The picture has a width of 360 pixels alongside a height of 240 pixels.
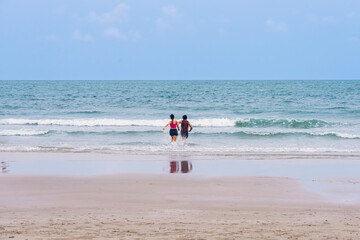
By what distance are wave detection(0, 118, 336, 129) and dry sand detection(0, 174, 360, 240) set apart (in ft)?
51.7

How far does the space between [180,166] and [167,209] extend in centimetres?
498

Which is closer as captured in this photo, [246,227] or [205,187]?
[246,227]

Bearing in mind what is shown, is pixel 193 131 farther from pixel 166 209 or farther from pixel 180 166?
pixel 166 209

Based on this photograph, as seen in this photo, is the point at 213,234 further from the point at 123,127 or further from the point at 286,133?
the point at 123,127

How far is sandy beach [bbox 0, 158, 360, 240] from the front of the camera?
5.88m

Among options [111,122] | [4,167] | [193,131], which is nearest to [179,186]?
[4,167]

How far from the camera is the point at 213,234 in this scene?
5.76m

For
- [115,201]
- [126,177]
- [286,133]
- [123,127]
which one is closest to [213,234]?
[115,201]

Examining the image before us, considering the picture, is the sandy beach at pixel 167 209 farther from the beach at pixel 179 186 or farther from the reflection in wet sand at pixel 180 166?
the reflection in wet sand at pixel 180 166

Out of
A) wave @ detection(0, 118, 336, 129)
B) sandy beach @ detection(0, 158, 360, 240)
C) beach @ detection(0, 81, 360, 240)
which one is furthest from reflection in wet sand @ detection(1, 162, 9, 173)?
wave @ detection(0, 118, 336, 129)

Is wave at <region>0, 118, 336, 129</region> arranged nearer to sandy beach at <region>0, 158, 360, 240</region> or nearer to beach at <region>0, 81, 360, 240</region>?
beach at <region>0, 81, 360, 240</region>

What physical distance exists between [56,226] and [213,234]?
227 cm

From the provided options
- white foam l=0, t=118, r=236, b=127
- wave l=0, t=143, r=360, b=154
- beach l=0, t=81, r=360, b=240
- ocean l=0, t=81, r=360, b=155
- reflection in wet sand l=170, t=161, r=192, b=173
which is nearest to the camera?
beach l=0, t=81, r=360, b=240

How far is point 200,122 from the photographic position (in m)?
27.5
